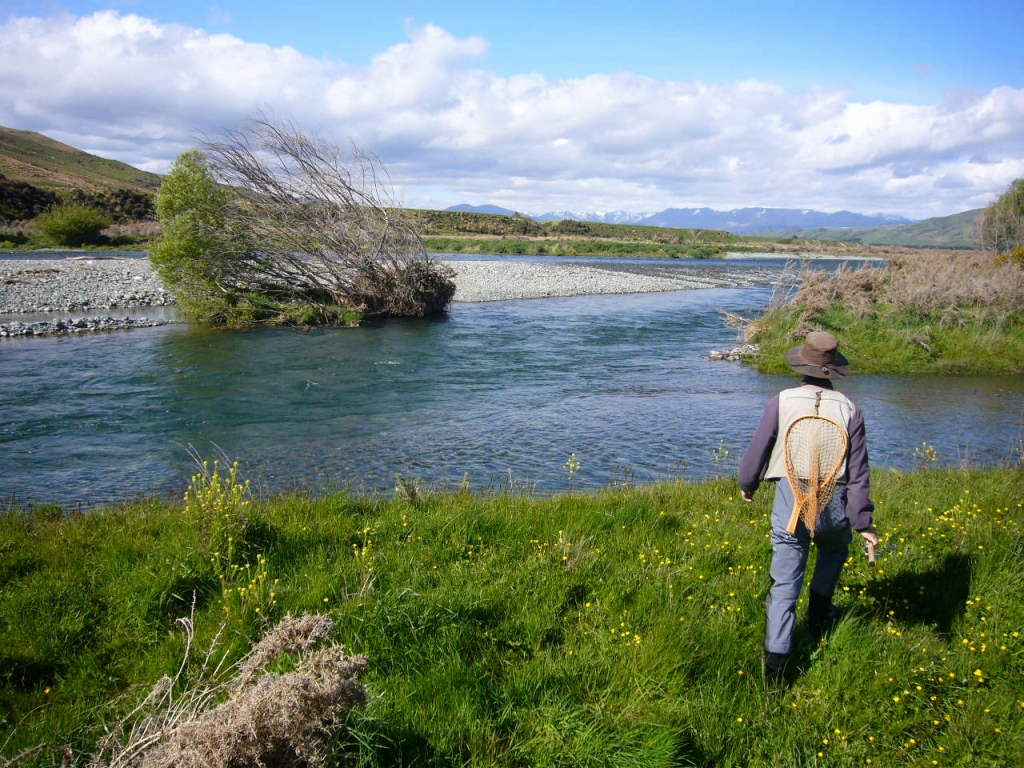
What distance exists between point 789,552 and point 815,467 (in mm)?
592

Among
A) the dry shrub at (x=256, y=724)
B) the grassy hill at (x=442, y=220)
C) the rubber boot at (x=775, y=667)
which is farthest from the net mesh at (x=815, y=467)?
the grassy hill at (x=442, y=220)

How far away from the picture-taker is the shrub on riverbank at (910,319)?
1973 centimetres

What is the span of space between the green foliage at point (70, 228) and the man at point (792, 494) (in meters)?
68.4

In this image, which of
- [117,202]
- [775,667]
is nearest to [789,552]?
[775,667]

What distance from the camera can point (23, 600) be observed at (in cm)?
470

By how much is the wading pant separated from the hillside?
11754 centimetres

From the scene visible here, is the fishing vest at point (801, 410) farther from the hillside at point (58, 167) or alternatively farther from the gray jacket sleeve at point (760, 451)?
the hillside at point (58, 167)

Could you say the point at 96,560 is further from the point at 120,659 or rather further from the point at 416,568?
the point at 416,568

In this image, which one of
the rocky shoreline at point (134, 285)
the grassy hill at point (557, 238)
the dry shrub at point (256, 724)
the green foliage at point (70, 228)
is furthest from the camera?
the grassy hill at point (557, 238)

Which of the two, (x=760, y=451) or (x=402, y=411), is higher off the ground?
(x=760, y=451)

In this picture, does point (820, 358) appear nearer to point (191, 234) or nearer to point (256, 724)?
point (256, 724)

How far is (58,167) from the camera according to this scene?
428 ft

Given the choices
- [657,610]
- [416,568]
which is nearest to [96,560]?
[416,568]

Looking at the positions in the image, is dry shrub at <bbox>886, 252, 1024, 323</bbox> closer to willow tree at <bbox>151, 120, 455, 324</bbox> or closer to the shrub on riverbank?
the shrub on riverbank
